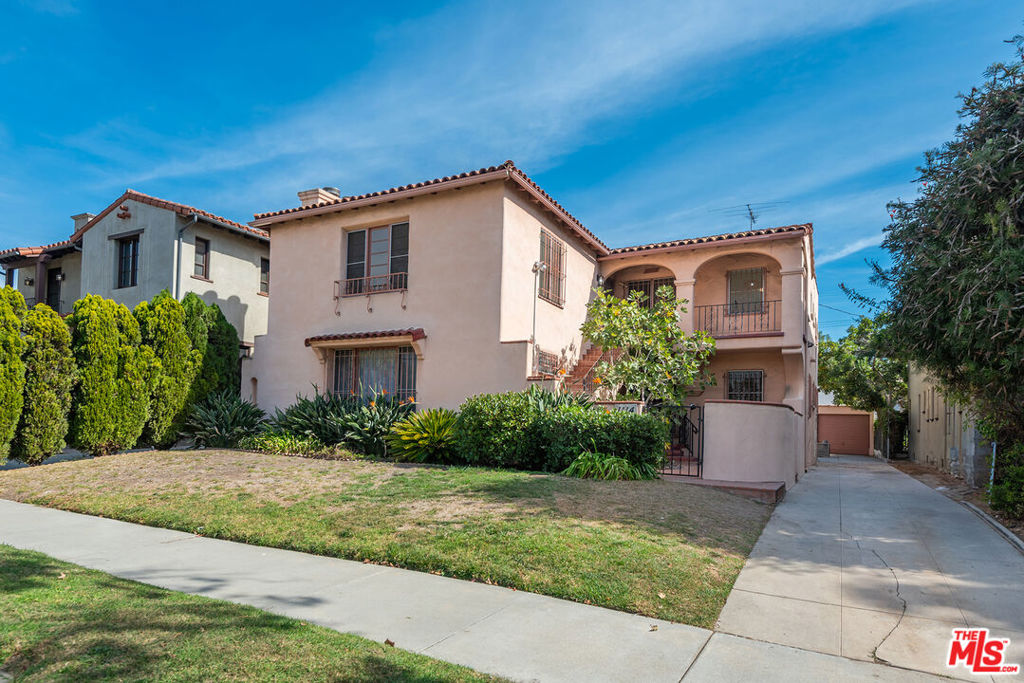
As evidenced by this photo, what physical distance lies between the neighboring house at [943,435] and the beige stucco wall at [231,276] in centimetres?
1748

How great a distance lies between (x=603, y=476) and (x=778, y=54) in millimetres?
8720

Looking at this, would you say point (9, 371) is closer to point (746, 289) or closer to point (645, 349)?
point (645, 349)

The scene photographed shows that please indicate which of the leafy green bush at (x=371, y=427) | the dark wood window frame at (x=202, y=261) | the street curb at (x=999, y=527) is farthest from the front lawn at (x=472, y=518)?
the dark wood window frame at (x=202, y=261)

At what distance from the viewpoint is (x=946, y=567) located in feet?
21.1

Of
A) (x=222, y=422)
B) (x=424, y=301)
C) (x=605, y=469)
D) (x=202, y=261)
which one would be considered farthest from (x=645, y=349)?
(x=202, y=261)

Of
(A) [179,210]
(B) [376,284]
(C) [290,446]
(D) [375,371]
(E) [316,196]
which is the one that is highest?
(E) [316,196]

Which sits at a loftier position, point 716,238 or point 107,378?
point 716,238

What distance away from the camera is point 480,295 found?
45.0 feet

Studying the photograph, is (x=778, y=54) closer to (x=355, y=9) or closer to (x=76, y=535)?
(x=355, y=9)

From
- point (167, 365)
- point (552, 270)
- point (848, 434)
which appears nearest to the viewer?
point (167, 365)

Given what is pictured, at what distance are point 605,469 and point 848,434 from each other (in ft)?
101

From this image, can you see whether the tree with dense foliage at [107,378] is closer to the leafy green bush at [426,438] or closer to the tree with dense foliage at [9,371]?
the tree with dense foliage at [9,371]

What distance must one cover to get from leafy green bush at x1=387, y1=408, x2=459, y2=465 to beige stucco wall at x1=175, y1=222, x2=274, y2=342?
7.53 metres

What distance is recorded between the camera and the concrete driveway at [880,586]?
4551mm
